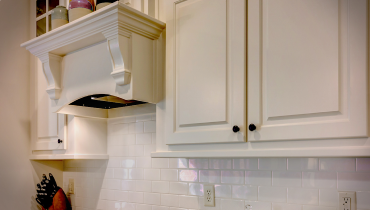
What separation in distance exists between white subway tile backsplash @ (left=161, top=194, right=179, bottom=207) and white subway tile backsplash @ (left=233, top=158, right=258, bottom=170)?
17.4 inches

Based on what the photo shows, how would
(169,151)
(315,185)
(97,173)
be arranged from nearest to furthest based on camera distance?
(315,185) → (169,151) → (97,173)

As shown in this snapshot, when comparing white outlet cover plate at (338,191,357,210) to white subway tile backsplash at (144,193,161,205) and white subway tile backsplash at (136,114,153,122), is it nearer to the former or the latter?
white subway tile backsplash at (144,193,161,205)

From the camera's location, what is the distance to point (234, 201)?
1621 mm

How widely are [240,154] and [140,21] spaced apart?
81cm

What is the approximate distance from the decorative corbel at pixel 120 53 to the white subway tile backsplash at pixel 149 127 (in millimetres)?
491

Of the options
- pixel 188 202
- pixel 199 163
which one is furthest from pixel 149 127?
pixel 188 202

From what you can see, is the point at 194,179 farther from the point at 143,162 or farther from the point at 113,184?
the point at 113,184

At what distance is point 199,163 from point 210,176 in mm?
98

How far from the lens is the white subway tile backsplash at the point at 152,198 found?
1.94 meters

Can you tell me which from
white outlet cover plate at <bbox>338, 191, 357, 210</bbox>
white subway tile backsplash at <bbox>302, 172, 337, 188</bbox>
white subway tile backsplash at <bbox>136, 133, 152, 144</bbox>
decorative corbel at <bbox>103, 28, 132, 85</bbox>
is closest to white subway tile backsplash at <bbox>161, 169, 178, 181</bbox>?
white subway tile backsplash at <bbox>136, 133, 152, 144</bbox>

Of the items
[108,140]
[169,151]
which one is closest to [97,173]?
[108,140]

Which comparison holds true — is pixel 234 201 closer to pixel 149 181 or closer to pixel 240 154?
pixel 240 154

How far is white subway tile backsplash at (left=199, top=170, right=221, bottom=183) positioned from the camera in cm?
170

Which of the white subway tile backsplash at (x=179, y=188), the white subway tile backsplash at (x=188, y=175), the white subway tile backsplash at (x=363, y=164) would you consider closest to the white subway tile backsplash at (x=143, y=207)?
the white subway tile backsplash at (x=179, y=188)
